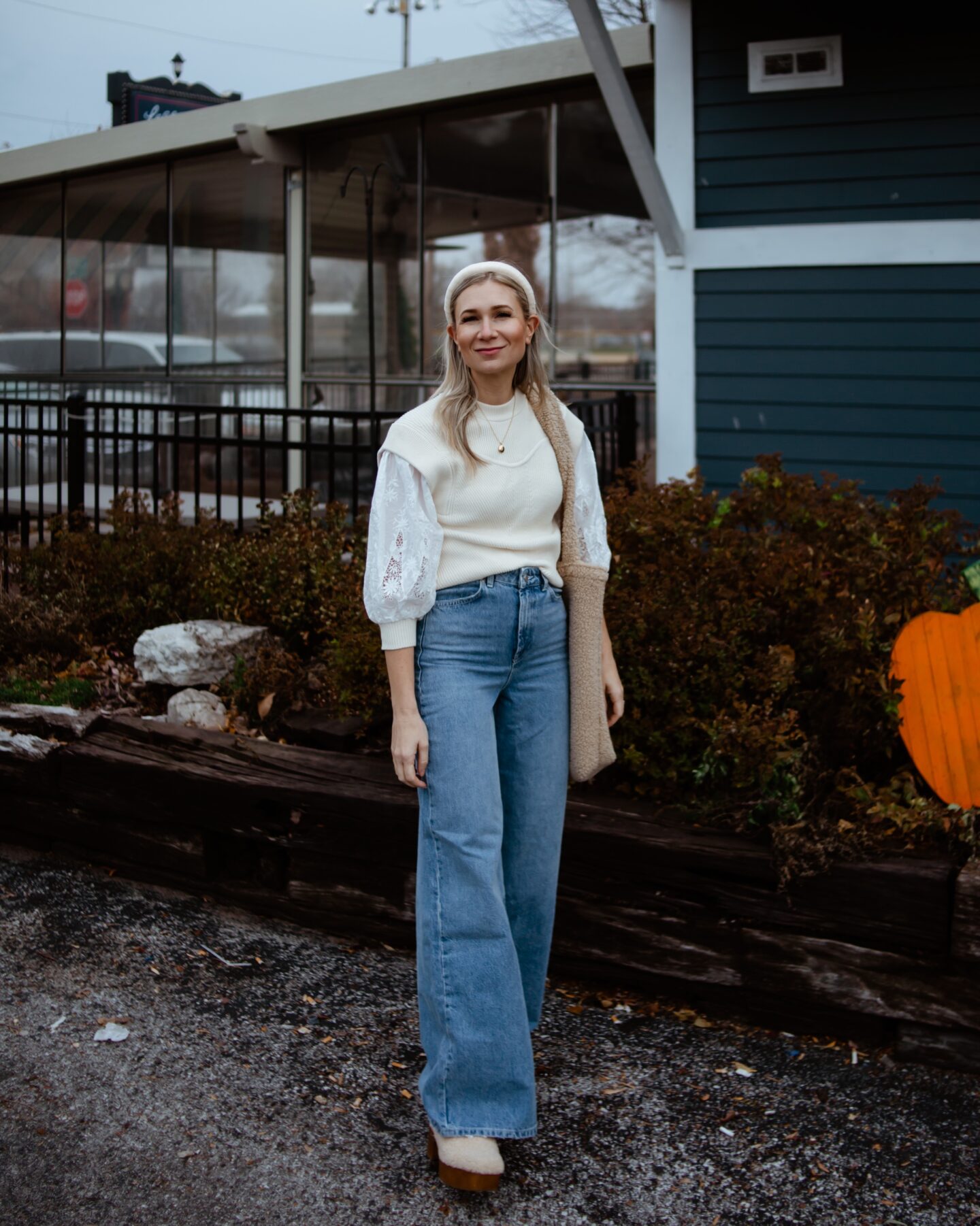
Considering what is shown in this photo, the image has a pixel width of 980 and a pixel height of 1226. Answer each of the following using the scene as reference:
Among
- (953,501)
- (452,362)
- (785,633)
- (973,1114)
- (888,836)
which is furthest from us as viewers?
(953,501)

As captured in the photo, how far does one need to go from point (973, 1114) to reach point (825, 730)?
3.77 ft

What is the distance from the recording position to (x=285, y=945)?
3896 millimetres

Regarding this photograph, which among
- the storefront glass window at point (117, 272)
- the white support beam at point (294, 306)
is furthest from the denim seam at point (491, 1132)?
the storefront glass window at point (117, 272)

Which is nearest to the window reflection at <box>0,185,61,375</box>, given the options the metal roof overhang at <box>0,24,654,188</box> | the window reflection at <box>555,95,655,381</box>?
the metal roof overhang at <box>0,24,654,188</box>

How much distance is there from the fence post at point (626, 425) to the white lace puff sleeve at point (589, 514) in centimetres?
498

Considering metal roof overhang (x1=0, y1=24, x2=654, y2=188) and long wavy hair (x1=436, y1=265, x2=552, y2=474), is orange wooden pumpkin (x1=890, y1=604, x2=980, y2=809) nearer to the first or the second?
long wavy hair (x1=436, y1=265, x2=552, y2=474)

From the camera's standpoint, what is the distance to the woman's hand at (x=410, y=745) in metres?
2.66

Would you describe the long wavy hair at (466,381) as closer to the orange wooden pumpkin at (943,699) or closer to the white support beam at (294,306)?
the orange wooden pumpkin at (943,699)

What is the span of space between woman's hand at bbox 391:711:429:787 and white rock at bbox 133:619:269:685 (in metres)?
2.23

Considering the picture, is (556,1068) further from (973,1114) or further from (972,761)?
(972,761)

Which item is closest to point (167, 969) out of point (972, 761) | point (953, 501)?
Answer: point (972, 761)

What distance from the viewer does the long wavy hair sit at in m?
2.71

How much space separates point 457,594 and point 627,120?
14.6ft

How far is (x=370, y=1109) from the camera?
3.01 metres
